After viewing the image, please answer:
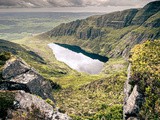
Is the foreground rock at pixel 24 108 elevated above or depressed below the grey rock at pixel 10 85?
above

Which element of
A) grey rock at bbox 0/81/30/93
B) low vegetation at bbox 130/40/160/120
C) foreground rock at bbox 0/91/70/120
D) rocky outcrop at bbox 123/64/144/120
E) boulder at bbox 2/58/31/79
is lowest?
rocky outcrop at bbox 123/64/144/120

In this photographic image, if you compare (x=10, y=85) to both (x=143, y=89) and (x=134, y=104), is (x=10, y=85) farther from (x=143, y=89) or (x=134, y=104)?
(x=143, y=89)

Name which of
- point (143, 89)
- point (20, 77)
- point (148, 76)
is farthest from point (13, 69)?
point (148, 76)

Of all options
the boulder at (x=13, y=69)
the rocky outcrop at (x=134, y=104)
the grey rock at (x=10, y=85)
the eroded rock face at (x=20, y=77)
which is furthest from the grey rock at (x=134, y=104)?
the grey rock at (x=10, y=85)

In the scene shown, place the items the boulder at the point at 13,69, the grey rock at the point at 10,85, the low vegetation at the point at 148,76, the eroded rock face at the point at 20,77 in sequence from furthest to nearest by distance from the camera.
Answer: the low vegetation at the point at 148,76 < the boulder at the point at 13,69 < the eroded rock face at the point at 20,77 < the grey rock at the point at 10,85

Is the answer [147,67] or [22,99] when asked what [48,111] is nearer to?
[22,99]

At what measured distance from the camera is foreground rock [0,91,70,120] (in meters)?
51.9

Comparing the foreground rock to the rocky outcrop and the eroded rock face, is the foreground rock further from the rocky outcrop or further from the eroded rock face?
the rocky outcrop

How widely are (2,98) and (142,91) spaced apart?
55430 millimetres

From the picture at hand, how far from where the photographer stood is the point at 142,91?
93438mm

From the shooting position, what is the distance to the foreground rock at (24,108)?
51875mm

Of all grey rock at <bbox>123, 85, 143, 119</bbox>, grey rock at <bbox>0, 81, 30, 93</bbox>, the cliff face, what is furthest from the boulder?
the cliff face

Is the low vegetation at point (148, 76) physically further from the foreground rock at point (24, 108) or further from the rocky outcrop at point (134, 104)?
the foreground rock at point (24, 108)

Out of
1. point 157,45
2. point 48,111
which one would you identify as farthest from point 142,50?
point 48,111
